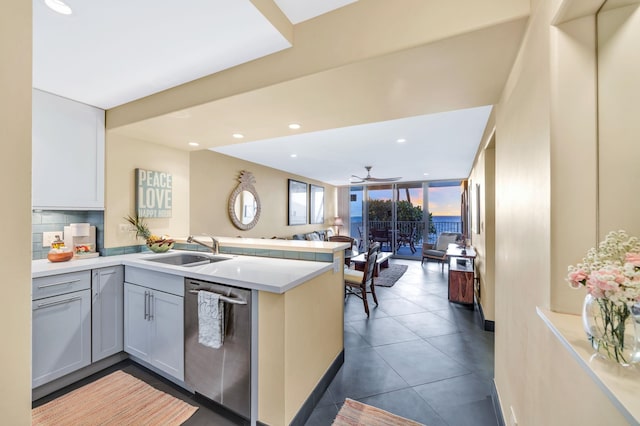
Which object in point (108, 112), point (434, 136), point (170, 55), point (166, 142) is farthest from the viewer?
point (434, 136)

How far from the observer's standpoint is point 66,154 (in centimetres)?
235

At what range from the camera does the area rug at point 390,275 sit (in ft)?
16.5

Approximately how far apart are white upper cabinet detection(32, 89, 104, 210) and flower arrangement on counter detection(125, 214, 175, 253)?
0.34 metres

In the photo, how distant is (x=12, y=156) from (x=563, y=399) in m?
1.83

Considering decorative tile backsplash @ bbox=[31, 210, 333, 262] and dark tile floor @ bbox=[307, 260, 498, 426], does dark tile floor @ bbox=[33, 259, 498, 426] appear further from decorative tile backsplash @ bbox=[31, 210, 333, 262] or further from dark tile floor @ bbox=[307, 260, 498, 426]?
decorative tile backsplash @ bbox=[31, 210, 333, 262]

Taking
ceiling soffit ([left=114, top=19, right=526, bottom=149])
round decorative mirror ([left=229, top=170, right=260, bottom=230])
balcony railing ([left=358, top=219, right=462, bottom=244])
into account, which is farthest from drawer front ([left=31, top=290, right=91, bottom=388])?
balcony railing ([left=358, top=219, right=462, bottom=244])

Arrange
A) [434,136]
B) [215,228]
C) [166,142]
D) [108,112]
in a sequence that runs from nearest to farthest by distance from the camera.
→ [108,112] < [166,142] < [434,136] < [215,228]

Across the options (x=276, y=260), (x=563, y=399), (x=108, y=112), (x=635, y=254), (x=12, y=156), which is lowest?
(x=563, y=399)

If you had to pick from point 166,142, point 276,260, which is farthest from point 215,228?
point 276,260

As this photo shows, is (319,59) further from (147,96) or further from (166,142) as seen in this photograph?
(166,142)

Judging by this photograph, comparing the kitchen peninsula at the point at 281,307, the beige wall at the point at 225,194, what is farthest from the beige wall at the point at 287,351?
the beige wall at the point at 225,194

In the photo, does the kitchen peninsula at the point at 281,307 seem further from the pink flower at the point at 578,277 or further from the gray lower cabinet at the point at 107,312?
the pink flower at the point at 578,277

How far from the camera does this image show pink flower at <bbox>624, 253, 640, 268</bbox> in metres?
0.62

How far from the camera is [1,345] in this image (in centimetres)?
65
